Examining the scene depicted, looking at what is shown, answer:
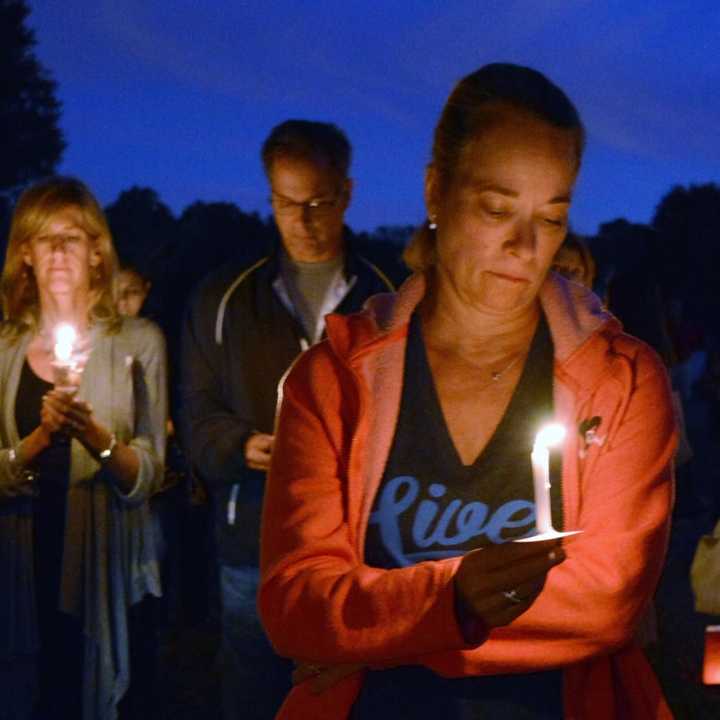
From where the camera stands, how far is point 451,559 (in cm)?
201

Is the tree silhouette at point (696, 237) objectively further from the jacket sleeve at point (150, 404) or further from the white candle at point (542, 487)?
the white candle at point (542, 487)

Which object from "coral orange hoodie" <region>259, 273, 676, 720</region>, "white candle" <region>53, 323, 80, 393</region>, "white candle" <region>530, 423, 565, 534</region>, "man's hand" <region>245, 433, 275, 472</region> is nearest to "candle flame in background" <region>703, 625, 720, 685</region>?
"coral orange hoodie" <region>259, 273, 676, 720</region>

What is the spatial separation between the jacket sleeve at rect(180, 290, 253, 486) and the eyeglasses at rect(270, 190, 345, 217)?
392mm

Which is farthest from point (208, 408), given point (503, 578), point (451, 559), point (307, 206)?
point (503, 578)

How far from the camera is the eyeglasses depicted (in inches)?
169

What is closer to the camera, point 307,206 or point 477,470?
point 477,470

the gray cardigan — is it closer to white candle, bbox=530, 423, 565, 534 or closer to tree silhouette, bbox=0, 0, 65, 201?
white candle, bbox=530, 423, 565, 534

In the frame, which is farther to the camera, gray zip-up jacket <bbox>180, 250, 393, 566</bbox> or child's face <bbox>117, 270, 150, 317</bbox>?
child's face <bbox>117, 270, 150, 317</bbox>

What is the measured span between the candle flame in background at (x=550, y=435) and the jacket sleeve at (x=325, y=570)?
0.78ft

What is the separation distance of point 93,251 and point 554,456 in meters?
2.71

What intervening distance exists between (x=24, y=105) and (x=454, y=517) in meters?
48.7

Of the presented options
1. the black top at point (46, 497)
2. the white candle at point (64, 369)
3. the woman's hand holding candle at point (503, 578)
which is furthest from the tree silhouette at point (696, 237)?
the woman's hand holding candle at point (503, 578)

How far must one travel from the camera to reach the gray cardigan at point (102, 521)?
167 inches

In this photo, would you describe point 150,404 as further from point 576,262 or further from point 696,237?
point 696,237
